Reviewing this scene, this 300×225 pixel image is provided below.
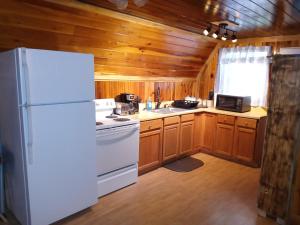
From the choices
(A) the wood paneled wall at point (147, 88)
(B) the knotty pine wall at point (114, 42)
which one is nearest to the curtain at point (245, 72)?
(B) the knotty pine wall at point (114, 42)

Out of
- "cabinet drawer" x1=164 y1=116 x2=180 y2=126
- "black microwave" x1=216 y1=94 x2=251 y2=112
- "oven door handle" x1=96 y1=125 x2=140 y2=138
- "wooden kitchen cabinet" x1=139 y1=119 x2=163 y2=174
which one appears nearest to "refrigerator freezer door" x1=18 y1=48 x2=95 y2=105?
"oven door handle" x1=96 y1=125 x2=140 y2=138

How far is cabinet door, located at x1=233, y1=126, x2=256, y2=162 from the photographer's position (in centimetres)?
374

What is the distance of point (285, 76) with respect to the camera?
228 centimetres

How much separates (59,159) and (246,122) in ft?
9.53

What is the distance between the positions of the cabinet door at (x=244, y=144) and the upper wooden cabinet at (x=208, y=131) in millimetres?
444

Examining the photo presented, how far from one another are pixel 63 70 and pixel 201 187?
7.46 ft

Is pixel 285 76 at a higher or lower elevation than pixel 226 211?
higher

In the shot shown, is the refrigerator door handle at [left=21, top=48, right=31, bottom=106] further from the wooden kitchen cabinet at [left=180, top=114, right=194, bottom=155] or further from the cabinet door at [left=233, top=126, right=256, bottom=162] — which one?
the cabinet door at [left=233, top=126, right=256, bottom=162]

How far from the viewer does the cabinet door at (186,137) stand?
13.1 ft

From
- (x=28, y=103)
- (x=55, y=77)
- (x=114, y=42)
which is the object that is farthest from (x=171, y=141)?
(x=28, y=103)

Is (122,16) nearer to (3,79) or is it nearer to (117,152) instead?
(3,79)

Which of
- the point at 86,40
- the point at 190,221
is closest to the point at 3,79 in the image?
the point at 86,40

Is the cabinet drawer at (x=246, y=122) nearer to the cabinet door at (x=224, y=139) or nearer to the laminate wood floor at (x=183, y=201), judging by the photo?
the cabinet door at (x=224, y=139)

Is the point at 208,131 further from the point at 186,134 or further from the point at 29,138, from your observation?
the point at 29,138
